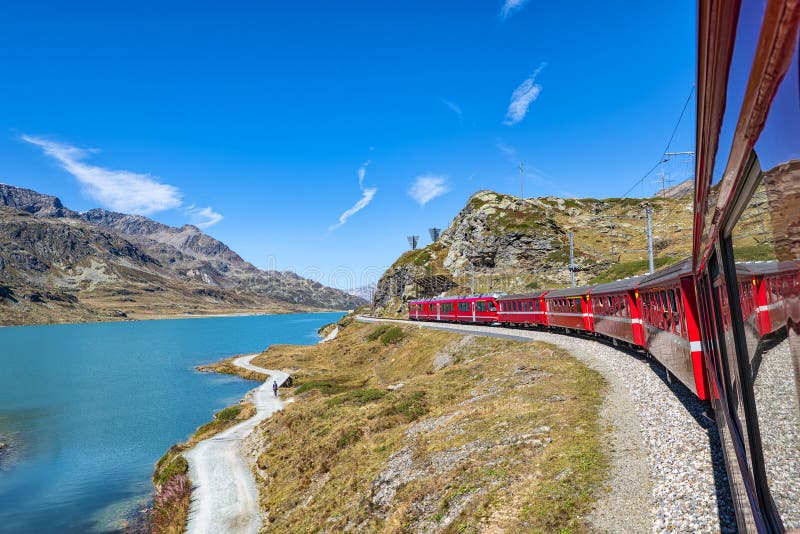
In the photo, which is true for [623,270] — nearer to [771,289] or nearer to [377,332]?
[377,332]

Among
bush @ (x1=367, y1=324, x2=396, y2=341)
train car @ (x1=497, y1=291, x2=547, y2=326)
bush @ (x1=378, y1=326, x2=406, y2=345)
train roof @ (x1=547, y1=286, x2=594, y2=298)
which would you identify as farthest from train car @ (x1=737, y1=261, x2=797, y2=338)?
bush @ (x1=367, y1=324, x2=396, y2=341)

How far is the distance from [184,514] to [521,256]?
90154 millimetres

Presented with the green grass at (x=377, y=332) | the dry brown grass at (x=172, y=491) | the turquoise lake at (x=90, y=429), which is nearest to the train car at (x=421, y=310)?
the green grass at (x=377, y=332)

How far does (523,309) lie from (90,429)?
42579 millimetres

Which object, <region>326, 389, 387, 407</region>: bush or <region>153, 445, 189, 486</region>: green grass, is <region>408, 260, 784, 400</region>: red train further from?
<region>153, 445, 189, 486</region>: green grass

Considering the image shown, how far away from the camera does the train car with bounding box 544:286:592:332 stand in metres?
34.0

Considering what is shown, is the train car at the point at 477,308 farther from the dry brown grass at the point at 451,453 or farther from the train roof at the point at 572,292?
the dry brown grass at the point at 451,453

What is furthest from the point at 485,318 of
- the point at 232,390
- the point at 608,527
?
the point at 608,527

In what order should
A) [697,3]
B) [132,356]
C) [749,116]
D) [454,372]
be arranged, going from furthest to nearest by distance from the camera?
[132,356] < [454,372] < [697,3] < [749,116]

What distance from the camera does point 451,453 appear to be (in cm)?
1595

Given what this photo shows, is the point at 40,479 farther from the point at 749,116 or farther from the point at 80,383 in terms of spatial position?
the point at 80,383

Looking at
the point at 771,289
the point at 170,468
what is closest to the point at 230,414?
the point at 170,468

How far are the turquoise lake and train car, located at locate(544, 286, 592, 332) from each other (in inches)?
1207

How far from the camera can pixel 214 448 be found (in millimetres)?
29594
